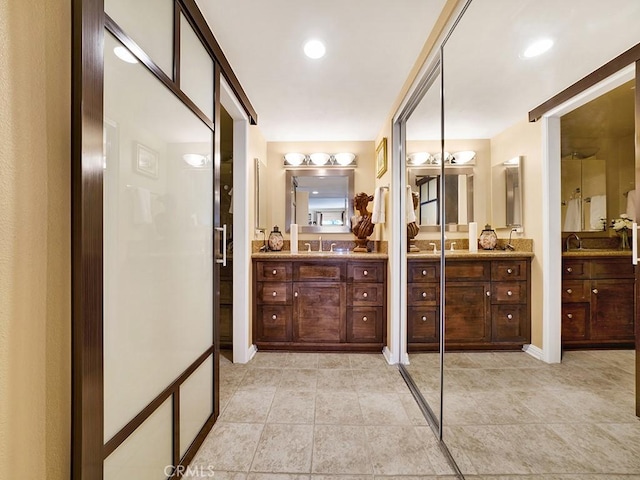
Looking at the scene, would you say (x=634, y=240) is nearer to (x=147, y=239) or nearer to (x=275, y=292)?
(x=147, y=239)

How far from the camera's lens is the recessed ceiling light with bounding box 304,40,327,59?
5.76 ft

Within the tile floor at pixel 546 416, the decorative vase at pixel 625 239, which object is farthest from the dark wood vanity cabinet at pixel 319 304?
the decorative vase at pixel 625 239

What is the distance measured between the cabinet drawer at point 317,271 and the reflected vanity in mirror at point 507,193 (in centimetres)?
180

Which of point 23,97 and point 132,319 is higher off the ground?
point 23,97

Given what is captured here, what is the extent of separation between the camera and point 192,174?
4.67 feet

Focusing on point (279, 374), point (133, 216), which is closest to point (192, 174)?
point (133, 216)

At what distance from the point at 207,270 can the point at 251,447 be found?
0.99 m

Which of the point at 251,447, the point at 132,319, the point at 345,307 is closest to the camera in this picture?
the point at 132,319

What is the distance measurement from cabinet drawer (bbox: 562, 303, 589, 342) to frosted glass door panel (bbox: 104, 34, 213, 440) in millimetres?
1306

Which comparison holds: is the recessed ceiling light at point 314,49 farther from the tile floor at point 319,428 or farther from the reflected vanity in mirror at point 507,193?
the tile floor at point 319,428

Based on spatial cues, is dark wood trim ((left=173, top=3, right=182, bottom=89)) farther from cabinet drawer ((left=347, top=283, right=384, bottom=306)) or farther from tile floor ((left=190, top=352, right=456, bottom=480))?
cabinet drawer ((left=347, top=283, right=384, bottom=306))

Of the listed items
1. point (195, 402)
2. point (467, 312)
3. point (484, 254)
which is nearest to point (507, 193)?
point (484, 254)

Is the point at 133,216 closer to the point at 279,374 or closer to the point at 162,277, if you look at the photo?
the point at 162,277

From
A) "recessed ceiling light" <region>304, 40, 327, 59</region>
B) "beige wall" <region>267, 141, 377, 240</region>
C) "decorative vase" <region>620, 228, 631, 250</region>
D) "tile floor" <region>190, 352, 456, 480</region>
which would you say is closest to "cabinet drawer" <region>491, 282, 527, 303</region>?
"decorative vase" <region>620, 228, 631, 250</region>
